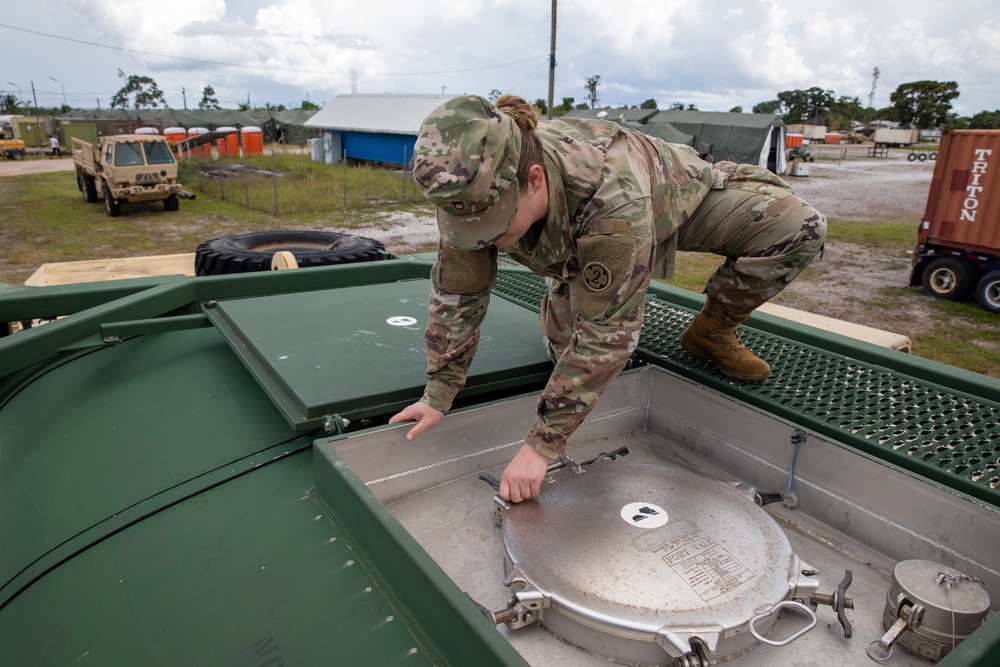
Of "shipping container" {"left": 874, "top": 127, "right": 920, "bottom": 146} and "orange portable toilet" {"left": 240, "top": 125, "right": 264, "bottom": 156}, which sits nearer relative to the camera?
"orange portable toilet" {"left": 240, "top": 125, "right": 264, "bottom": 156}

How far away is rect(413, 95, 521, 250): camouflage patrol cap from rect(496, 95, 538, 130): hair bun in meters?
0.10

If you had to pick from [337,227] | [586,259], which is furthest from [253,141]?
[586,259]

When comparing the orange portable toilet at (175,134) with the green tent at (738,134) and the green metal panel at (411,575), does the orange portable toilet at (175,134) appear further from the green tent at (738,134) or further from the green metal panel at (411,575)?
the green metal panel at (411,575)

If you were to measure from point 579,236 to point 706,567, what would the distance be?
2.56ft

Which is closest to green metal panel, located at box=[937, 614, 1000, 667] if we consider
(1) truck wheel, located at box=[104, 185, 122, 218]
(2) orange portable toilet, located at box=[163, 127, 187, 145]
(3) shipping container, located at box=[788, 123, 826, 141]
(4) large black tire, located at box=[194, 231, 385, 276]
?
(4) large black tire, located at box=[194, 231, 385, 276]

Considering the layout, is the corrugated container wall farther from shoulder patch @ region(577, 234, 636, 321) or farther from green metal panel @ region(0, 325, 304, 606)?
green metal panel @ region(0, 325, 304, 606)

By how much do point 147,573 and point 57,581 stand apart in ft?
0.73

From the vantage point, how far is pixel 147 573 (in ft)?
4.37

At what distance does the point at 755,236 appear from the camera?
6.41ft

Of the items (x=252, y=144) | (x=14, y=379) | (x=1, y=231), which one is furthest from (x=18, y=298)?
(x=252, y=144)

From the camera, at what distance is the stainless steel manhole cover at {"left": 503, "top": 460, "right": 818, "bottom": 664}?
4.04 ft

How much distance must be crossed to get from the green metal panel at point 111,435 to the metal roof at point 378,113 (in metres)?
21.2

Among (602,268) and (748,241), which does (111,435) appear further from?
(748,241)

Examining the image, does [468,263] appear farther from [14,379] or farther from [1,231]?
[1,231]
